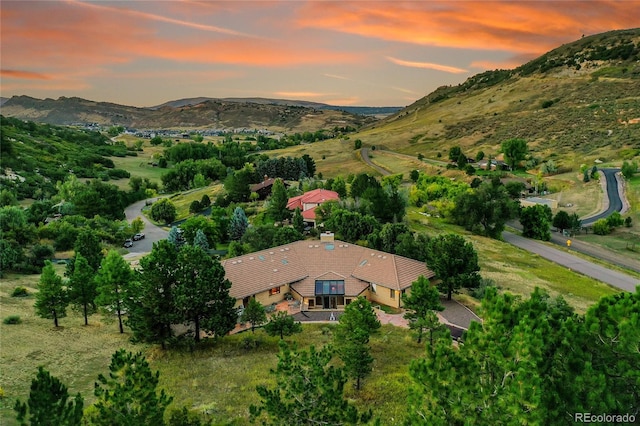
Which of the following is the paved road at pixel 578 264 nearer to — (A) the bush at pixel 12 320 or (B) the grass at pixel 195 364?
(B) the grass at pixel 195 364

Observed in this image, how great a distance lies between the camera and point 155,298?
1230 inches

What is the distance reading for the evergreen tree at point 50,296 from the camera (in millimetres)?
35500

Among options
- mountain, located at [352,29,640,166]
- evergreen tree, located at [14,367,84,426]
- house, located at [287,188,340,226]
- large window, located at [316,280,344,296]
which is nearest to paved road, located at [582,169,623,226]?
mountain, located at [352,29,640,166]

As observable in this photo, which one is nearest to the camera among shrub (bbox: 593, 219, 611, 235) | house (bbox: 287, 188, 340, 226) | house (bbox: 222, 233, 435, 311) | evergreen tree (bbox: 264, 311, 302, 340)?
evergreen tree (bbox: 264, 311, 302, 340)

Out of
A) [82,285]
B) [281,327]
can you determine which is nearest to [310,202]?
[82,285]

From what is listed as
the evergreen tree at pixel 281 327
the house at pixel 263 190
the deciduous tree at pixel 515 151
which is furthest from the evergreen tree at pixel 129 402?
the deciduous tree at pixel 515 151

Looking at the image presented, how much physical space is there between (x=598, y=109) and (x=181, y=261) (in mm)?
148578

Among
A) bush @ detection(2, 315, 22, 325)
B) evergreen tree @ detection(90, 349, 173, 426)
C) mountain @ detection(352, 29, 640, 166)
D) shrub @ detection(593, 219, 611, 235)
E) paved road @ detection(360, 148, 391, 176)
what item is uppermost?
mountain @ detection(352, 29, 640, 166)

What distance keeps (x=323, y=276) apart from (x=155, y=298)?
1800 cm

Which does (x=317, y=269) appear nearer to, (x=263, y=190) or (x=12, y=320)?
(x=12, y=320)

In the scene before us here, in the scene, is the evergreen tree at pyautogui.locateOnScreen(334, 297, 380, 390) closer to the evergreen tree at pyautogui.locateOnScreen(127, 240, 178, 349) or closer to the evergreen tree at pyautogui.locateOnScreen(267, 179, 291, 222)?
the evergreen tree at pyautogui.locateOnScreen(127, 240, 178, 349)

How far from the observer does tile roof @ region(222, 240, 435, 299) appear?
42656 mm

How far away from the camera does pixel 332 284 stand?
143 feet

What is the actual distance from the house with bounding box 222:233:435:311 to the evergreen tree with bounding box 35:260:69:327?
13.9 m
